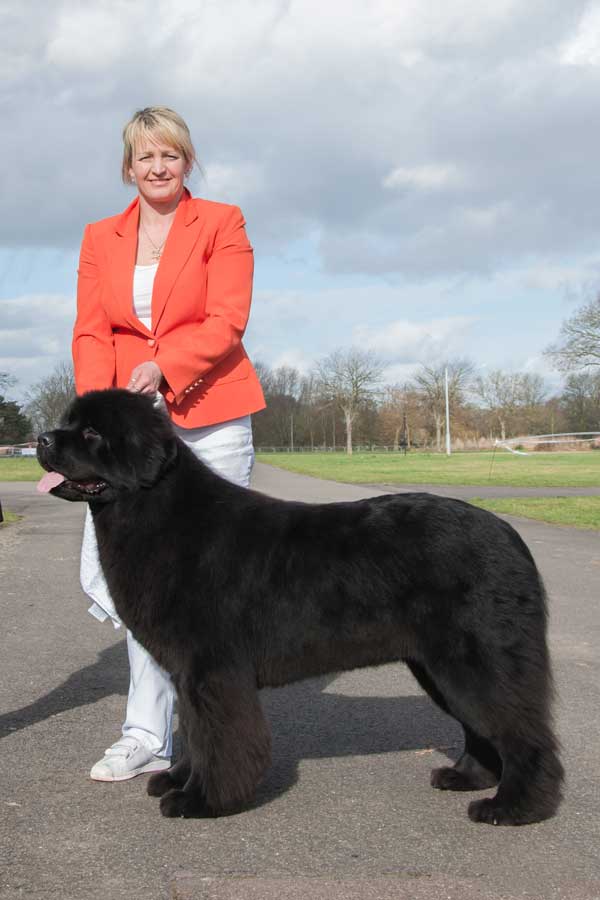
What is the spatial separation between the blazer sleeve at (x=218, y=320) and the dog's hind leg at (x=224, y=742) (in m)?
1.40

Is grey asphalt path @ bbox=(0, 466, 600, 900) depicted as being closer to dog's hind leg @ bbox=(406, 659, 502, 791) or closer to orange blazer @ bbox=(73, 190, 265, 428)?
dog's hind leg @ bbox=(406, 659, 502, 791)

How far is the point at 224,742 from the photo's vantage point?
3482 mm

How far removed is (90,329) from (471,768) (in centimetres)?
272

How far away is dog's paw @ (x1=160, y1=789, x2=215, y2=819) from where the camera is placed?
3.56 metres

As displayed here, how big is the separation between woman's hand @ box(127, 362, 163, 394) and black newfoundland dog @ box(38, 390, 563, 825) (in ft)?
1.18

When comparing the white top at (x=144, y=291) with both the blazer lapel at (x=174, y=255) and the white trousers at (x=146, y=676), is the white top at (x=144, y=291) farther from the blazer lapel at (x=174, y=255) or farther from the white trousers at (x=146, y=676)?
the white trousers at (x=146, y=676)

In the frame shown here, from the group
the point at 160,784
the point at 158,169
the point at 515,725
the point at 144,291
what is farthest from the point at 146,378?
the point at 515,725

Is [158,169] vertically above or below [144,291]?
above

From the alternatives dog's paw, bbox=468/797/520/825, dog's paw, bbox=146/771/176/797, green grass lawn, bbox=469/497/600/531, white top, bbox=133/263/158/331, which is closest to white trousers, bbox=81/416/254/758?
dog's paw, bbox=146/771/176/797

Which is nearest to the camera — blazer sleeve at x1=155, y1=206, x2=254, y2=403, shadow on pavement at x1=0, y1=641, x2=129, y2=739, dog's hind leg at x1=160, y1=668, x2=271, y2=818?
dog's hind leg at x1=160, y1=668, x2=271, y2=818

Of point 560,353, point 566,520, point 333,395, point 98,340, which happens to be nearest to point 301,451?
point 333,395

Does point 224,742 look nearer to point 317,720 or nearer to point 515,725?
point 515,725

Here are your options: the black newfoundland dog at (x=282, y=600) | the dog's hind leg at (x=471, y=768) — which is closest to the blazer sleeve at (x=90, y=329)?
the black newfoundland dog at (x=282, y=600)

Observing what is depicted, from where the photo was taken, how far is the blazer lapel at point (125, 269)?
4320mm
